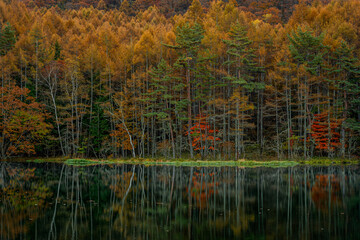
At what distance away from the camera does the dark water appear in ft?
24.7

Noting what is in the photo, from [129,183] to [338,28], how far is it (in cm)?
2869

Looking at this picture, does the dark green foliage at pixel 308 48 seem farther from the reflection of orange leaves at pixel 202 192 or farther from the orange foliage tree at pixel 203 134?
the reflection of orange leaves at pixel 202 192

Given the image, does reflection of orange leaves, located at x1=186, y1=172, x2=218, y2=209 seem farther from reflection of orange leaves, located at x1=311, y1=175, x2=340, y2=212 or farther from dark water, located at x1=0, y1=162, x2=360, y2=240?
reflection of orange leaves, located at x1=311, y1=175, x2=340, y2=212

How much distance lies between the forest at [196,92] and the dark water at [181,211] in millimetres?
18266

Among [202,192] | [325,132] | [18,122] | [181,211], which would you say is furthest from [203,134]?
[181,211]

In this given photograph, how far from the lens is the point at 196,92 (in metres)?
33.8

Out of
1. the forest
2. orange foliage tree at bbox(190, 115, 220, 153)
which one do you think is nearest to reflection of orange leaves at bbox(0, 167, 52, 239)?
the forest

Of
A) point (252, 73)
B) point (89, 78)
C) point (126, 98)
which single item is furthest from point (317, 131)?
point (89, 78)

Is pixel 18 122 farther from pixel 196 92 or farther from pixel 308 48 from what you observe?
pixel 308 48

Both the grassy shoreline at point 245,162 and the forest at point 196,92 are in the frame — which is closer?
the grassy shoreline at point 245,162

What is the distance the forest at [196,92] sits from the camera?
32.1m

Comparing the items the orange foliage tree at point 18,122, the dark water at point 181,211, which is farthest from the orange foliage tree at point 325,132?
the orange foliage tree at point 18,122

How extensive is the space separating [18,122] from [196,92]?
18315mm

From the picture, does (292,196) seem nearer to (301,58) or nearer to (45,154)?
(301,58)
